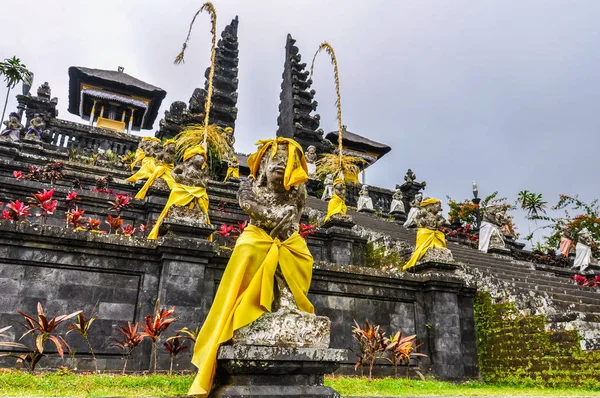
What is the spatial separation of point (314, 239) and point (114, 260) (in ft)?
17.6

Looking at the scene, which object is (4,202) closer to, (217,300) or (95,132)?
(217,300)

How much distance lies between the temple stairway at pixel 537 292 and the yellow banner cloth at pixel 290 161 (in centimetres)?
532

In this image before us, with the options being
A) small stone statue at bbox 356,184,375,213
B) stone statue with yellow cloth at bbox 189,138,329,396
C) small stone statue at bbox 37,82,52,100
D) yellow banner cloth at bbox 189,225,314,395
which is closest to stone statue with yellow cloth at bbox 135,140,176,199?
stone statue with yellow cloth at bbox 189,138,329,396

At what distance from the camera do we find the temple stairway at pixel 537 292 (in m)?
6.65

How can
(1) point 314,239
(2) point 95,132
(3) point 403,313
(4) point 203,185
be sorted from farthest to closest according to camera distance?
(2) point 95,132, (1) point 314,239, (3) point 403,313, (4) point 203,185

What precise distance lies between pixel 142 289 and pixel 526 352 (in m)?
6.09

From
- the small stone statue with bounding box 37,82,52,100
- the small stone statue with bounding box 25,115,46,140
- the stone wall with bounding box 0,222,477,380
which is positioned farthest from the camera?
the small stone statue with bounding box 37,82,52,100

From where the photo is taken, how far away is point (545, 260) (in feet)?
60.8

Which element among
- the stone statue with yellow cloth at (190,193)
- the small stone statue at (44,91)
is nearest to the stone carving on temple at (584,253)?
the stone statue with yellow cloth at (190,193)

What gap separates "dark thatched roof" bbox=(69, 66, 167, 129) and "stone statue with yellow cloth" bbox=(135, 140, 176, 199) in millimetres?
21752

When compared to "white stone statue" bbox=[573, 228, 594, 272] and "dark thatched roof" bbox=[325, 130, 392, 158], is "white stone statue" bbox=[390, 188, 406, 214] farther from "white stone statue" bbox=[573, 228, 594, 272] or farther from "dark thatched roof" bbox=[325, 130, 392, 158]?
"dark thatched roof" bbox=[325, 130, 392, 158]

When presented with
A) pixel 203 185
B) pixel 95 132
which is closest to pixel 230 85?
pixel 95 132

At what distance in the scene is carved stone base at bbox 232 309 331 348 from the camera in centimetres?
328

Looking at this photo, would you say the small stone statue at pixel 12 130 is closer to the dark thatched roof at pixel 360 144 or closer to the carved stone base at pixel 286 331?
the carved stone base at pixel 286 331
